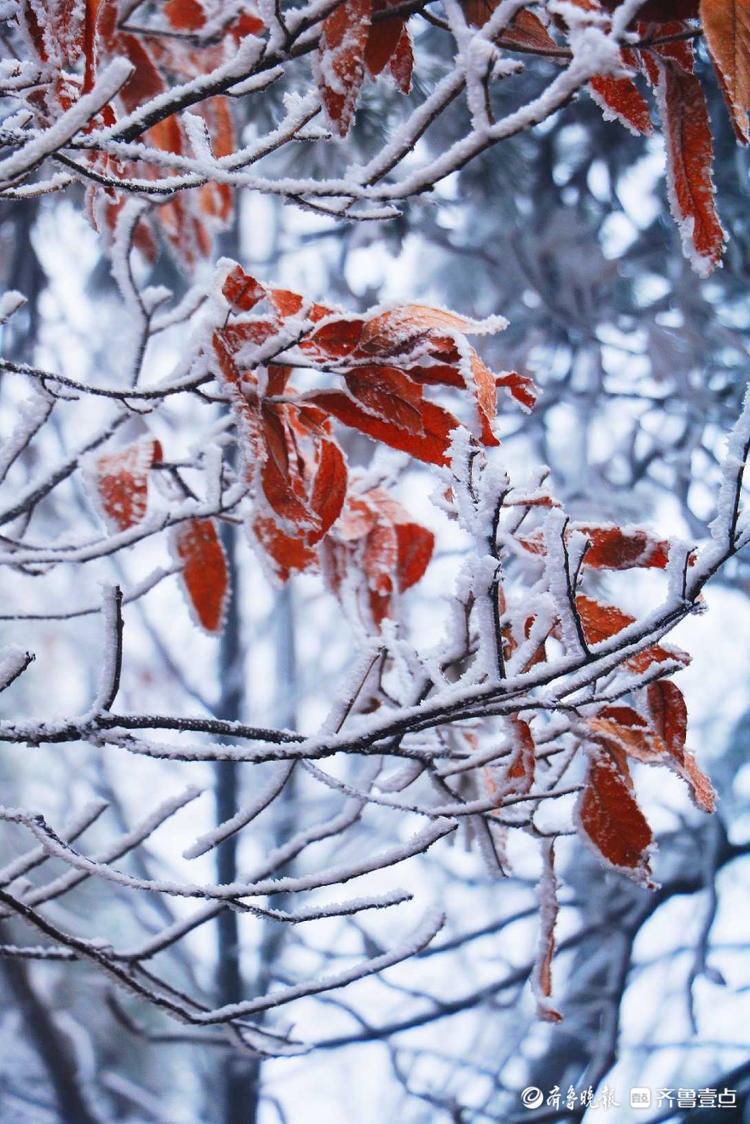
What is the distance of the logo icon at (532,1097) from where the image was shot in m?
1.64

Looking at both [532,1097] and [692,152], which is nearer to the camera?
[692,152]

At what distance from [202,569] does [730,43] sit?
41 centimetres

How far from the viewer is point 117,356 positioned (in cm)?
247

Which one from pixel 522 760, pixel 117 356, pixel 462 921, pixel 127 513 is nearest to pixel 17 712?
pixel 117 356

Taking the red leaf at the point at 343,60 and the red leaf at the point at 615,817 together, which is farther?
the red leaf at the point at 615,817

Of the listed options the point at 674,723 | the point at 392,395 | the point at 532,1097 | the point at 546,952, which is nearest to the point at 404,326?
the point at 392,395

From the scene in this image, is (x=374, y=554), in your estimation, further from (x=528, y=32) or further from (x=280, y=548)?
(x=528, y=32)

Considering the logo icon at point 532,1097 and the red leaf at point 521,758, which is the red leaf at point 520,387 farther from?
the logo icon at point 532,1097

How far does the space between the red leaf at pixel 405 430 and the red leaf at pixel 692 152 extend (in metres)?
0.13

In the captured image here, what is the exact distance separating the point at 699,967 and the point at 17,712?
1.84 meters

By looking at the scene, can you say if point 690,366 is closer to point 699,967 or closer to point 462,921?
point 699,967

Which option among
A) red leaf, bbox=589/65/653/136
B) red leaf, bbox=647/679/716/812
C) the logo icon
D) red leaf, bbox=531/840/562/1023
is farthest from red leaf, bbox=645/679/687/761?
the logo icon

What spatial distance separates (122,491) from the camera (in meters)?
0.51

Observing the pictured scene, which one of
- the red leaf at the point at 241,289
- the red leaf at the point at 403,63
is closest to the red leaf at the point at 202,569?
the red leaf at the point at 241,289
